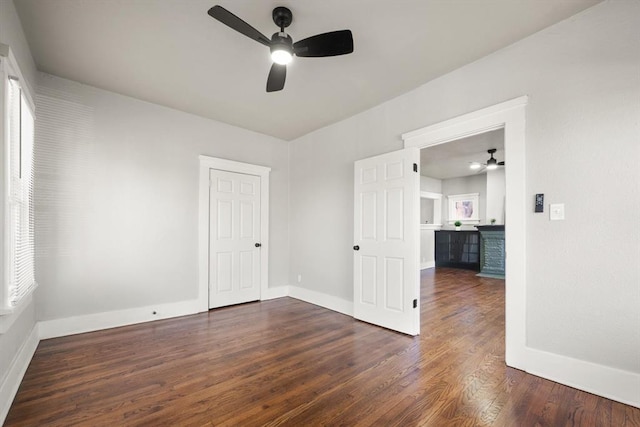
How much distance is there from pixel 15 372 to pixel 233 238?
262 cm

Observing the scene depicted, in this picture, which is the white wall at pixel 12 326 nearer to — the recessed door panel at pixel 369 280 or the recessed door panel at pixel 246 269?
the recessed door panel at pixel 246 269

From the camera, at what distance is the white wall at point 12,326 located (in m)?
1.79

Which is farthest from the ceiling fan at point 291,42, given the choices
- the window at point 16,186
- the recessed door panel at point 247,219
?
the recessed door panel at point 247,219

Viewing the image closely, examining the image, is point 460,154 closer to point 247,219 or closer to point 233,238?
point 247,219

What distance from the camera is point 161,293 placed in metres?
3.78

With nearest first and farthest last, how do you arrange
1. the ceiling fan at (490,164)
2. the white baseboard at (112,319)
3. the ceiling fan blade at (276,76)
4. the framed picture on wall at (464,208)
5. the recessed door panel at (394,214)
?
1. the ceiling fan blade at (276,76)
2. the white baseboard at (112,319)
3. the recessed door panel at (394,214)
4. the ceiling fan at (490,164)
5. the framed picture on wall at (464,208)

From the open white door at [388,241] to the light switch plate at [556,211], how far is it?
116 centimetres

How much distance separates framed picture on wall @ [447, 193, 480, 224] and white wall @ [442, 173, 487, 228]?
3.0 inches

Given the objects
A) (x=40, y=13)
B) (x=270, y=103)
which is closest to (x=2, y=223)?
(x=40, y=13)

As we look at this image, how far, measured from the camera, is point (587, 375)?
2109 millimetres

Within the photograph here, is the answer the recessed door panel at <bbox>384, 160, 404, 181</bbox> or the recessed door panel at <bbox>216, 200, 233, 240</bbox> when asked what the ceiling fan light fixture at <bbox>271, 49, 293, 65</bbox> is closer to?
the recessed door panel at <bbox>384, 160, 404, 181</bbox>

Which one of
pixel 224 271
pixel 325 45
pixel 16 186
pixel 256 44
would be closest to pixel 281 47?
pixel 325 45

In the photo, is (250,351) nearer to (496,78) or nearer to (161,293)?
(161,293)

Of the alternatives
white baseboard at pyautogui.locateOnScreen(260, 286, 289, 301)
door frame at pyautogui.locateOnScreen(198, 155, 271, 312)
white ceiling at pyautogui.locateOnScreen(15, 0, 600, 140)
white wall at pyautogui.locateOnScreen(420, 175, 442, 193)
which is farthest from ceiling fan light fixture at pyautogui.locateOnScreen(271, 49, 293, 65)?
white wall at pyautogui.locateOnScreen(420, 175, 442, 193)
